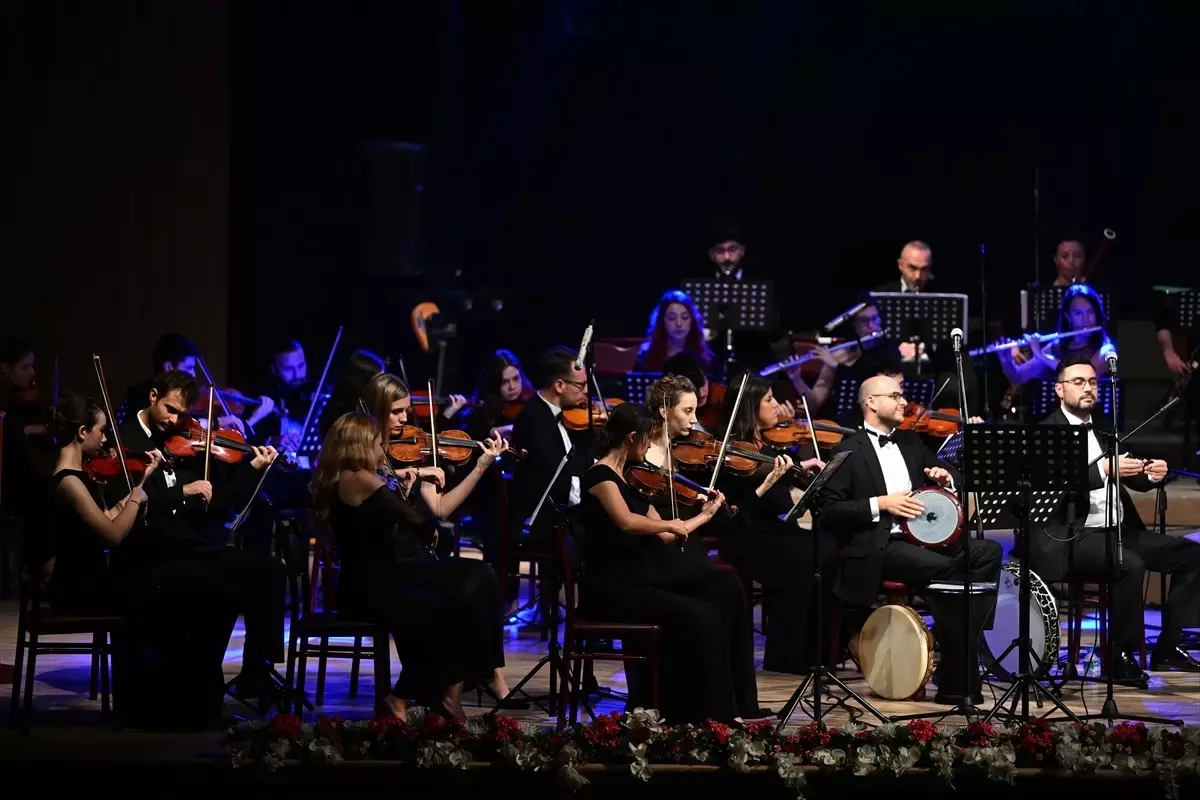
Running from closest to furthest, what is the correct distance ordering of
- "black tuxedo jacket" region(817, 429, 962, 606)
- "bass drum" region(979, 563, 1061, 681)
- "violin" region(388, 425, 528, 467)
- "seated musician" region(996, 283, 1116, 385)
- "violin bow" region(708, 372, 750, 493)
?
"violin bow" region(708, 372, 750, 493), "bass drum" region(979, 563, 1061, 681), "black tuxedo jacket" region(817, 429, 962, 606), "violin" region(388, 425, 528, 467), "seated musician" region(996, 283, 1116, 385)

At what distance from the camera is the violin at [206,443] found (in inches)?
242

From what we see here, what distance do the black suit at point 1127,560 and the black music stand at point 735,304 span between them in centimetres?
257

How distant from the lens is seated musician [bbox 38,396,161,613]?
5.66m

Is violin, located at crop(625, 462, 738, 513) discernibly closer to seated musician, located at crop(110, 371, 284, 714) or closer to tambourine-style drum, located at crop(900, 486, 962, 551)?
tambourine-style drum, located at crop(900, 486, 962, 551)

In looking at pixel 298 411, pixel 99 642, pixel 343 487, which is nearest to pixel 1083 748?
pixel 343 487

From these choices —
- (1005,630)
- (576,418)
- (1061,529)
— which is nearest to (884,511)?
(1005,630)

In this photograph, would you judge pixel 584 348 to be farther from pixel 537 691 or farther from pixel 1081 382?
pixel 1081 382

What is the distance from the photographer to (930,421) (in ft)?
25.7

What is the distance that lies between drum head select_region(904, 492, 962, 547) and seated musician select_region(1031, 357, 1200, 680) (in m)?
0.50

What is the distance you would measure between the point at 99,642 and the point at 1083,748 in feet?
10.9

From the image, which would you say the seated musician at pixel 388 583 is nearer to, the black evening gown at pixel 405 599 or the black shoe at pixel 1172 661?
the black evening gown at pixel 405 599

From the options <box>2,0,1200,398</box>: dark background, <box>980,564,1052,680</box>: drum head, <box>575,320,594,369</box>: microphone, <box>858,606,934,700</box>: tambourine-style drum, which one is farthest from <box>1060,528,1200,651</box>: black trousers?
<box>2,0,1200,398</box>: dark background

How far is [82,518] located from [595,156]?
6748mm

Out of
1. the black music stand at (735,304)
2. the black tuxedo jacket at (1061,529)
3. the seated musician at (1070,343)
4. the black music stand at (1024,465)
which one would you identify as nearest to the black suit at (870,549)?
the black tuxedo jacket at (1061,529)
